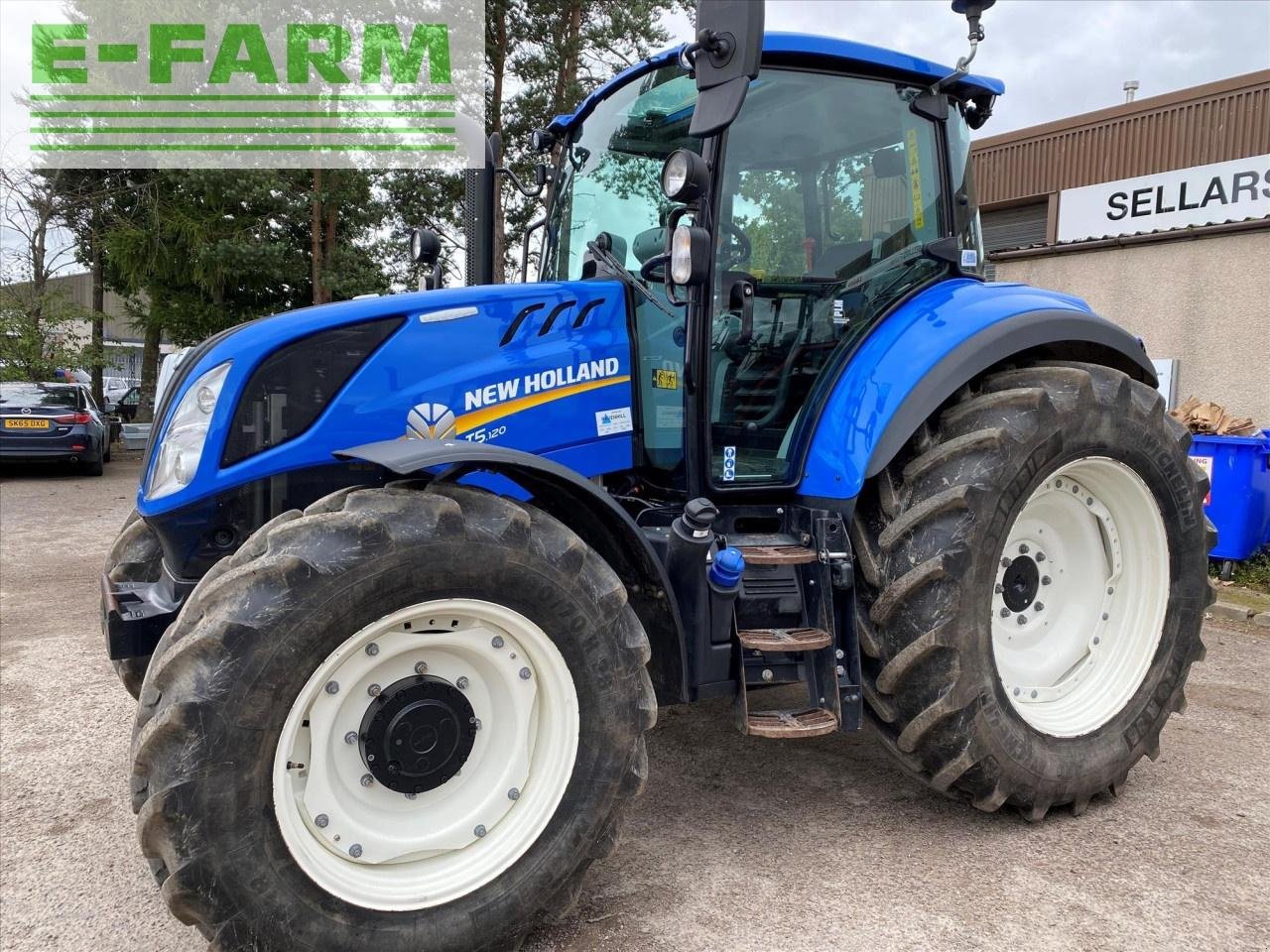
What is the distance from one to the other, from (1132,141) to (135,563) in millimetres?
11356

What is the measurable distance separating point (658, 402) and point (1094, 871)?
6.23 feet

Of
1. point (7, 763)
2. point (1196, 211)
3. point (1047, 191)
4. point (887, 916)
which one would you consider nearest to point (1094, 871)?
point (887, 916)

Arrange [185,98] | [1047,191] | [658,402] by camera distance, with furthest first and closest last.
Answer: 1. [185,98]
2. [1047,191]
3. [658,402]

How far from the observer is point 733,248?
3000 mm

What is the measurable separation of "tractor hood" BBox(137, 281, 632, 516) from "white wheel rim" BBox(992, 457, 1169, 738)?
154 cm

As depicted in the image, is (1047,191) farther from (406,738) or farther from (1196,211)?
(406,738)

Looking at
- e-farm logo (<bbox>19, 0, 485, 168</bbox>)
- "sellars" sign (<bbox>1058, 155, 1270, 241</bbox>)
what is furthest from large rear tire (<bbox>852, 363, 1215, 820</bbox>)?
e-farm logo (<bbox>19, 0, 485, 168</bbox>)

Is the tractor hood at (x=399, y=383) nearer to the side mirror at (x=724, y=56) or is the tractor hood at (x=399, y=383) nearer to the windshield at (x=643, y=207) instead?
the windshield at (x=643, y=207)

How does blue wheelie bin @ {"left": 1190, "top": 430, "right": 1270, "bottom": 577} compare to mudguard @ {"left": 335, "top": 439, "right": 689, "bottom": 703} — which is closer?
mudguard @ {"left": 335, "top": 439, "right": 689, "bottom": 703}

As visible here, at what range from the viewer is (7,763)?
139 inches

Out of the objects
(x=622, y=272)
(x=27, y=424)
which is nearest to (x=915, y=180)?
(x=622, y=272)

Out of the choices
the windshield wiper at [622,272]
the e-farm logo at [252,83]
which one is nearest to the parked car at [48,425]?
the e-farm logo at [252,83]

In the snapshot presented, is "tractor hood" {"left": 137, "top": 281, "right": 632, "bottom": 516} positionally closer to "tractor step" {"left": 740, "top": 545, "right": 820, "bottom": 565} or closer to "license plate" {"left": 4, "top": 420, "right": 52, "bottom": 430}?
"tractor step" {"left": 740, "top": 545, "right": 820, "bottom": 565}

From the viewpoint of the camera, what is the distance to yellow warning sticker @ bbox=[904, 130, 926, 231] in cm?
335
